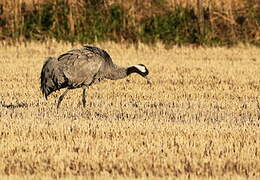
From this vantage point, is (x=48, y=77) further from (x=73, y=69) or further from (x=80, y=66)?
(x=80, y=66)

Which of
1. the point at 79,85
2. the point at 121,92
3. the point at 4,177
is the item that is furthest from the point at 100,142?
the point at 121,92

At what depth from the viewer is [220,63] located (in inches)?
794

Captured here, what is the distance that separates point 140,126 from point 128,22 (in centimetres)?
1426

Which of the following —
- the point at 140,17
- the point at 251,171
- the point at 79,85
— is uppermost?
the point at 140,17

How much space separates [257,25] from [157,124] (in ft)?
47.2

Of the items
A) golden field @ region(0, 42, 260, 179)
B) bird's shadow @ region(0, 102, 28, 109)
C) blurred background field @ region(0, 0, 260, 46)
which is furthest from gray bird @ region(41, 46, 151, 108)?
blurred background field @ region(0, 0, 260, 46)

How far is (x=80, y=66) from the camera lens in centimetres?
1212

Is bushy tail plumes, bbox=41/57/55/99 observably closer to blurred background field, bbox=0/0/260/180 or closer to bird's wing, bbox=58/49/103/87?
bird's wing, bbox=58/49/103/87

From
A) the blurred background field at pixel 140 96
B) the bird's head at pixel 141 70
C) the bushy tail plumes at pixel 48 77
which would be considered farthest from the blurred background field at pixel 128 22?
the bushy tail plumes at pixel 48 77

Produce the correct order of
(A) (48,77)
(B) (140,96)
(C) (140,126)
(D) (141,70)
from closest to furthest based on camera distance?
(C) (140,126)
(A) (48,77)
(D) (141,70)
(B) (140,96)

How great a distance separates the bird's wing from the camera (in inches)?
476

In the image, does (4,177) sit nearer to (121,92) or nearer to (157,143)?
(157,143)

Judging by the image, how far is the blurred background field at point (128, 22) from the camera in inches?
934

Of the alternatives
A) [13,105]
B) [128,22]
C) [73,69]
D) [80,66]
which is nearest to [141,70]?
[80,66]
